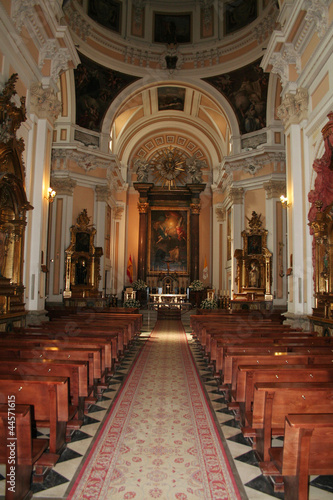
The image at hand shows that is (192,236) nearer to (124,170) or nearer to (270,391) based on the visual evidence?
(124,170)

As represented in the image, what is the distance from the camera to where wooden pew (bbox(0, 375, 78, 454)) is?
3.03 m

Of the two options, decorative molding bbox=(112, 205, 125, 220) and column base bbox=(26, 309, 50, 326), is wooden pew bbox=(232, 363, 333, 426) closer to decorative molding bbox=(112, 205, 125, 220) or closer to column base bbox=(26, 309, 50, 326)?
column base bbox=(26, 309, 50, 326)

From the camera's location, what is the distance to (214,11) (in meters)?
19.4

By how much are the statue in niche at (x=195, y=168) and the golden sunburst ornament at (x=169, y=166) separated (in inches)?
24.0

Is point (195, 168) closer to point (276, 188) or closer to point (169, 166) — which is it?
point (169, 166)

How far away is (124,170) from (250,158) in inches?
362

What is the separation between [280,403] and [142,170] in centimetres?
2285

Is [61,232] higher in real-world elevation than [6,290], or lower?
higher

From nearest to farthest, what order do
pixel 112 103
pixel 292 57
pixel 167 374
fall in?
pixel 167 374, pixel 292 57, pixel 112 103

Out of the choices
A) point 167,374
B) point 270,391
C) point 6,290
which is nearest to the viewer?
point 270,391

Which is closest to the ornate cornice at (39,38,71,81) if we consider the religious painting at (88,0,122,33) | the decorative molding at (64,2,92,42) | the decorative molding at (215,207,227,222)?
the decorative molding at (64,2,92,42)

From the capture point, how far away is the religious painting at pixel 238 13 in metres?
17.9

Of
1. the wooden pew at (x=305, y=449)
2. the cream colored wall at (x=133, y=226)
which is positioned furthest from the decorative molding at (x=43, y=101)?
the cream colored wall at (x=133, y=226)

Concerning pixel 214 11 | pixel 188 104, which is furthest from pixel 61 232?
pixel 214 11
